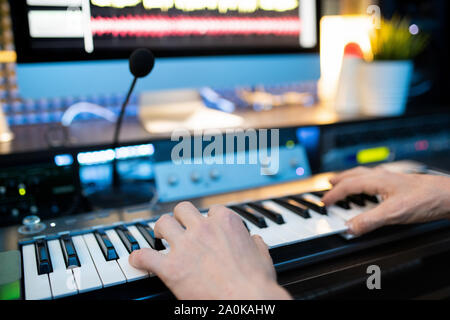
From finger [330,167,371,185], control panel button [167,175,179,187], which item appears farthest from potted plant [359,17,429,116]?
control panel button [167,175,179,187]

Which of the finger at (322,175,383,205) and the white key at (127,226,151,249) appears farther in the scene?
the finger at (322,175,383,205)

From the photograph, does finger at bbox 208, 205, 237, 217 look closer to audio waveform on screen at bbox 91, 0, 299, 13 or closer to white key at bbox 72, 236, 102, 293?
white key at bbox 72, 236, 102, 293

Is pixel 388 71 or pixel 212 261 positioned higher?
pixel 388 71

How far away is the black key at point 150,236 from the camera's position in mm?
639

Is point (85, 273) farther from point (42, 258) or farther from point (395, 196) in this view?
point (395, 196)

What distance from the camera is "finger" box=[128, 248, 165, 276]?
54 centimetres

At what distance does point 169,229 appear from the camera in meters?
0.59

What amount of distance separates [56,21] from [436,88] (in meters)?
1.28

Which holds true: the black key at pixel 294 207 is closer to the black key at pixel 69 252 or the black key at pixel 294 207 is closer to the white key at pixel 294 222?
the white key at pixel 294 222

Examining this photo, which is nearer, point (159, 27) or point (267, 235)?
point (267, 235)

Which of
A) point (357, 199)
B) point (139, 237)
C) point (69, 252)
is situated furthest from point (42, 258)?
point (357, 199)

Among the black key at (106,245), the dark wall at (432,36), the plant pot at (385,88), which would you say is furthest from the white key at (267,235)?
the dark wall at (432,36)

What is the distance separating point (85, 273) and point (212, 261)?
18 cm

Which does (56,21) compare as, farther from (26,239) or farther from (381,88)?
(381,88)
